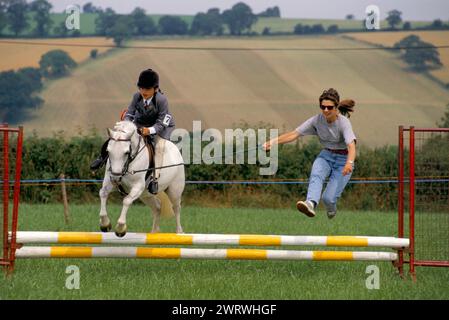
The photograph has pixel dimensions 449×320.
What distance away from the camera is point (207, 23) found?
54594 mm

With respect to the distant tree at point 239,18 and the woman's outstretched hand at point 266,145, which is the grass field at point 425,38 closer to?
the distant tree at point 239,18

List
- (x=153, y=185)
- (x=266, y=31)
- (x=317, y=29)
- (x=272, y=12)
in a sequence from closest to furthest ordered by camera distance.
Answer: (x=153, y=185) < (x=317, y=29) < (x=266, y=31) < (x=272, y=12)

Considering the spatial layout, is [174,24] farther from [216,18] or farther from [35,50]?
[35,50]

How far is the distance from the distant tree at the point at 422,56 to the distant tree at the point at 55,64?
20.5 meters

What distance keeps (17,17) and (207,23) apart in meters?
12.7

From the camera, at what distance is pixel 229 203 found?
25109 millimetres

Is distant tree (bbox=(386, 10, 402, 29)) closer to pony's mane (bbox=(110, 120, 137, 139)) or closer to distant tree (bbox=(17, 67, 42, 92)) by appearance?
distant tree (bbox=(17, 67, 42, 92))

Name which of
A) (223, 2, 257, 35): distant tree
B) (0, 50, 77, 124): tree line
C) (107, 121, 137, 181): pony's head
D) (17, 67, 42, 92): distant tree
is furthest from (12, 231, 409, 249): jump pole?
(223, 2, 257, 35): distant tree

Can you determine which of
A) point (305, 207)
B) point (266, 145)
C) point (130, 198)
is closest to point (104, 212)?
point (130, 198)

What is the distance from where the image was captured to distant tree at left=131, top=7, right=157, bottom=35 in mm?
52625

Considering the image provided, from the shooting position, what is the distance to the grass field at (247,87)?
4544 cm

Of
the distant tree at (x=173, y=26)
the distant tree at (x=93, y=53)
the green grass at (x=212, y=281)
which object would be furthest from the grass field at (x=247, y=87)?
the green grass at (x=212, y=281)
